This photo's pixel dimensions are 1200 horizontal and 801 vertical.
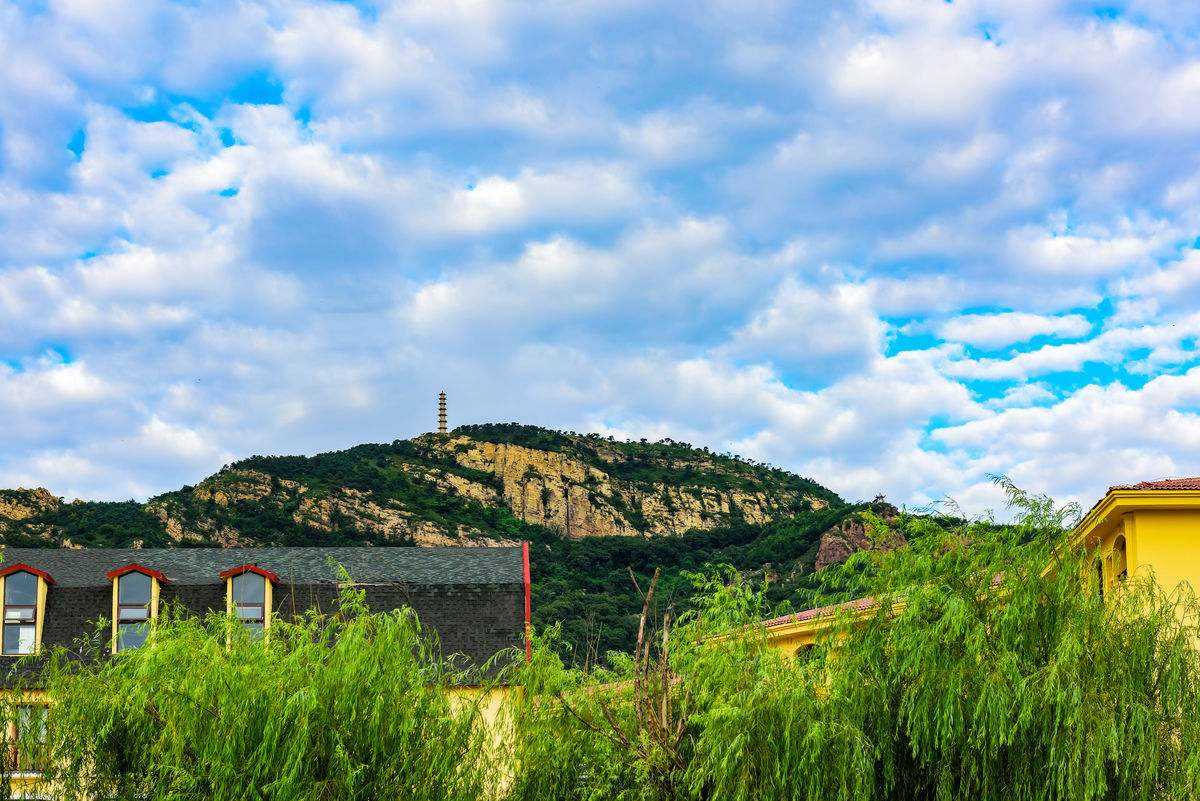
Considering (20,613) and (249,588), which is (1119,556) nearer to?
(249,588)

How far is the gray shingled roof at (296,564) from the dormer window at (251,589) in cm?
47

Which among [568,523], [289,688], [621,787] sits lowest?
[621,787]

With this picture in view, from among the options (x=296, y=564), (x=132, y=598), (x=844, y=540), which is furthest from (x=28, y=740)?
(x=844, y=540)

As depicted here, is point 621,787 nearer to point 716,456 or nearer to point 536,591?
point 536,591

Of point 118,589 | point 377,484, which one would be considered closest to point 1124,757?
point 118,589

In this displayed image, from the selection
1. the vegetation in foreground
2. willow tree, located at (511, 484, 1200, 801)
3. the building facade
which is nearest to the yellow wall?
the vegetation in foreground

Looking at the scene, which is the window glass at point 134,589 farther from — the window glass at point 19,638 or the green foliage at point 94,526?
the green foliage at point 94,526

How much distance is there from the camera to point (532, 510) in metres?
92.4

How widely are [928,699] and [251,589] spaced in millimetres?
18696

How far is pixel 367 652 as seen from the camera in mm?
17281

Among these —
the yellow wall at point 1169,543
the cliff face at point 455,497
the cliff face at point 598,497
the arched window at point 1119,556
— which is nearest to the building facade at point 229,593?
the arched window at point 1119,556

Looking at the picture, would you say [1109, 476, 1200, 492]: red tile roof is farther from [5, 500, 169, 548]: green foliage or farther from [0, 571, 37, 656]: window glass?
[5, 500, 169, 548]: green foliage

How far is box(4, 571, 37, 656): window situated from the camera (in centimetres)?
2806

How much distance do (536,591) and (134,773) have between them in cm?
3759
